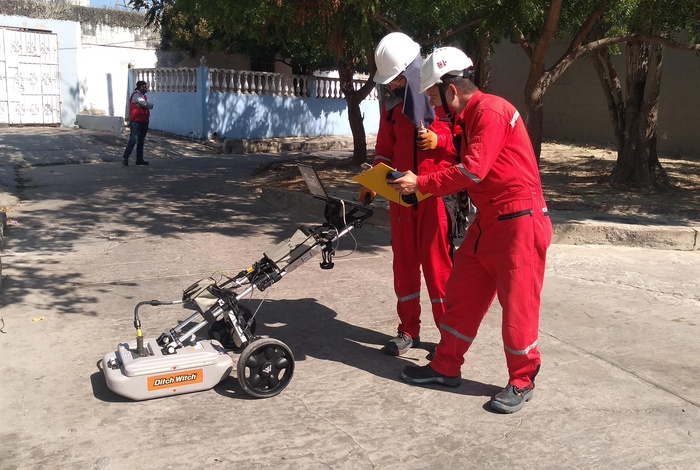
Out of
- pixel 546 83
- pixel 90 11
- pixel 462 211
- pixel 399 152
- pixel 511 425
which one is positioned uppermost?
pixel 90 11

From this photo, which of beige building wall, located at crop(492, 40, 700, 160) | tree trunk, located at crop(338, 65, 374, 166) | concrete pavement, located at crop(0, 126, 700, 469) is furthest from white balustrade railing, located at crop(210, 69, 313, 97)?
concrete pavement, located at crop(0, 126, 700, 469)

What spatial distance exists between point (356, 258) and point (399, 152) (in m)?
2.67

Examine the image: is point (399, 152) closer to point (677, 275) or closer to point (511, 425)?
point (511, 425)

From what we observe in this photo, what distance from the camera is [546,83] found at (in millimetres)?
9352

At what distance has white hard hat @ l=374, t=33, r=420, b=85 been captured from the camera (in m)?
4.59

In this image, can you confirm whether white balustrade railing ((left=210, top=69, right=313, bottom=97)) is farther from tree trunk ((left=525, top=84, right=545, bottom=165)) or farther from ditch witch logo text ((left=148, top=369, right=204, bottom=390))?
ditch witch logo text ((left=148, top=369, right=204, bottom=390))

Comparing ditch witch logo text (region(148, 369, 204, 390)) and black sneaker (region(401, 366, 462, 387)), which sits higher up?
ditch witch logo text (region(148, 369, 204, 390))

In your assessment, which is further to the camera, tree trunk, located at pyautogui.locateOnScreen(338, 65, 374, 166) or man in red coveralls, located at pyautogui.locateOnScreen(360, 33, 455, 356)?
tree trunk, located at pyautogui.locateOnScreen(338, 65, 374, 166)

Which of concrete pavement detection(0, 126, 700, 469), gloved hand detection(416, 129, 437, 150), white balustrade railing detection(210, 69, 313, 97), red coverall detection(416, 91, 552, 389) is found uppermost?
white balustrade railing detection(210, 69, 313, 97)

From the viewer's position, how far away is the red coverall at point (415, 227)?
188 inches

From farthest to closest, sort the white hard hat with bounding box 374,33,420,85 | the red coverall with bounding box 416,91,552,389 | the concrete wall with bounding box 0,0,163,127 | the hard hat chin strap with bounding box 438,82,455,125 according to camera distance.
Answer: the concrete wall with bounding box 0,0,163,127
the white hard hat with bounding box 374,33,420,85
the hard hat chin strap with bounding box 438,82,455,125
the red coverall with bounding box 416,91,552,389

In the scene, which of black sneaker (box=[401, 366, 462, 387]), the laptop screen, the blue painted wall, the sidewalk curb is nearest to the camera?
black sneaker (box=[401, 366, 462, 387])

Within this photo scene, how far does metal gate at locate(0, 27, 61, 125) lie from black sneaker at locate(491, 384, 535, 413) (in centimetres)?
1634

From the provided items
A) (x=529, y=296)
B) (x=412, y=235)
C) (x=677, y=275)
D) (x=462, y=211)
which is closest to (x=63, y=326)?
(x=412, y=235)
